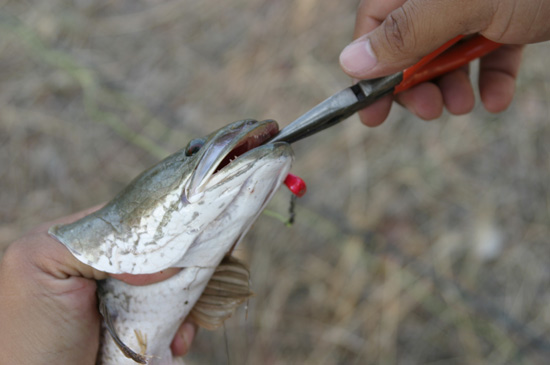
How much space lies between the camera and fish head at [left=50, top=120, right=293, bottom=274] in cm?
138

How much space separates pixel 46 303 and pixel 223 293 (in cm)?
66

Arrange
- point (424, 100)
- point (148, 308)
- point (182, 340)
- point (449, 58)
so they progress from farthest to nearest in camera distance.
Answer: point (424, 100), point (182, 340), point (449, 58), point (148, 308)

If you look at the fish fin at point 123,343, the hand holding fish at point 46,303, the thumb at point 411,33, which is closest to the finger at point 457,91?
the thumb at point 411,33

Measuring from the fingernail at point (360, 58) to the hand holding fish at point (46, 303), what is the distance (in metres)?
1.00

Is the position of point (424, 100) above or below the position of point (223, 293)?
below

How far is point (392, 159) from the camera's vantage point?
3.33 m

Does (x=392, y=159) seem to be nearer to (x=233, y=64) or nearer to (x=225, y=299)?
(x=233, y=64)

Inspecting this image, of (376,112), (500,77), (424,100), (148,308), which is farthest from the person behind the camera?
(500,77)

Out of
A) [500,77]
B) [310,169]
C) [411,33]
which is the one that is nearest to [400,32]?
[411,33]

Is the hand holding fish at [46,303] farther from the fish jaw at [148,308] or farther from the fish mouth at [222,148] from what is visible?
the fish mouth at [222,148]

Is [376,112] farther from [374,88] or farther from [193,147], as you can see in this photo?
[193,147]

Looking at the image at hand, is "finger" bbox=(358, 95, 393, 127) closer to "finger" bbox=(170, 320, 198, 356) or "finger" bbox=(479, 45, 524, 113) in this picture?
"finger" bbox=(479, 45, 524, 113)

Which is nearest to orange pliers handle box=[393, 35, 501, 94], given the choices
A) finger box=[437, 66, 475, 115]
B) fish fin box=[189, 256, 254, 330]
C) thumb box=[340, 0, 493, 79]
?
thumb box=[340, 0, 493, 79]

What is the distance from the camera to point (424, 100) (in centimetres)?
229
